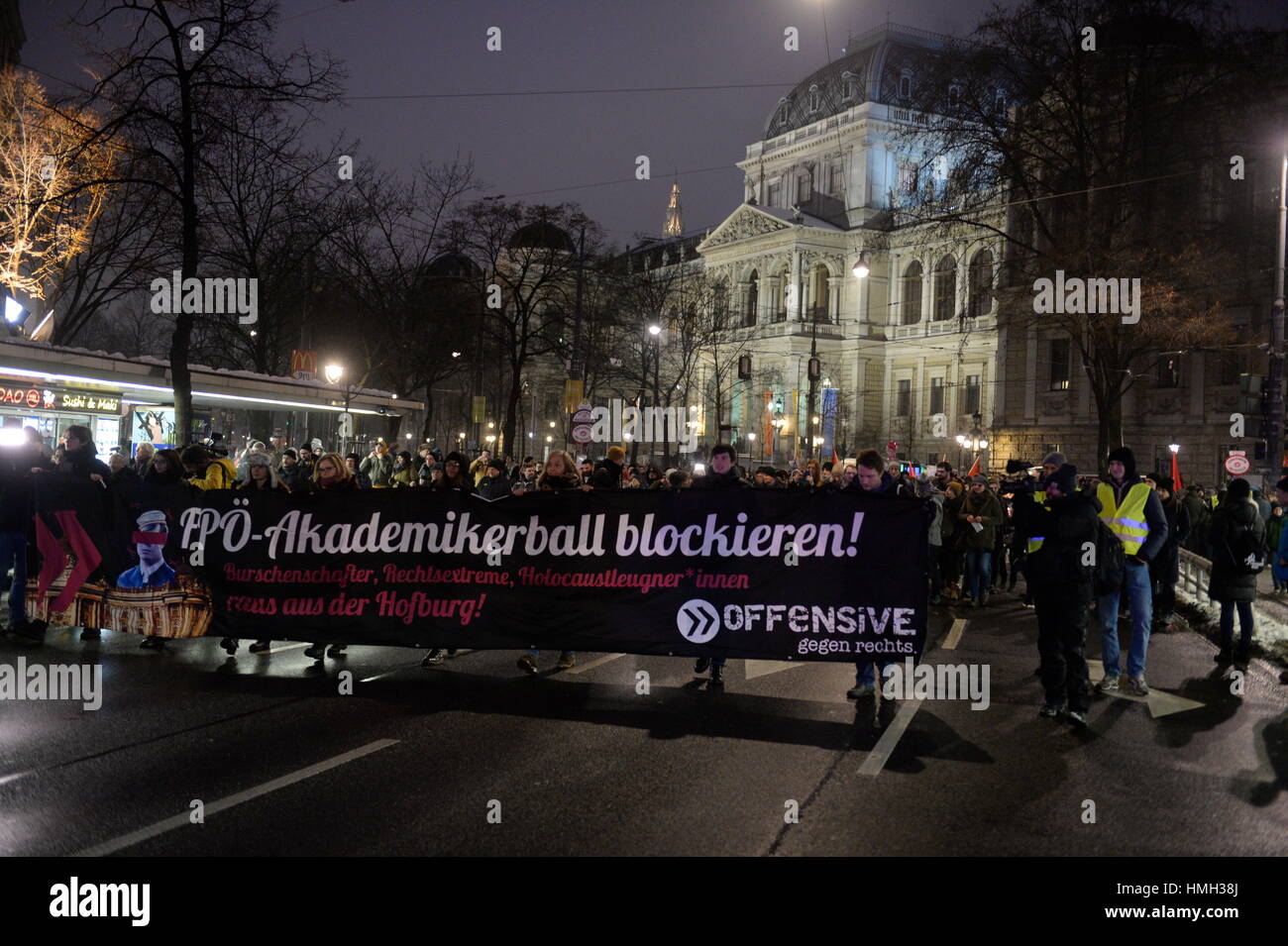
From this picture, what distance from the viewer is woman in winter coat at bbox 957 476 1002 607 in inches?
611

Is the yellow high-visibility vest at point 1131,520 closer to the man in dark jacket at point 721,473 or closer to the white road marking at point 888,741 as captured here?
the white road marking at point 888,741

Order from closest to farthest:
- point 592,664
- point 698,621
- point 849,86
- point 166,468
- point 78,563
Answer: point 698,621, point 592,664, point 78,563, point 166,468, point 849,86

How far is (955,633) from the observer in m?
13.0

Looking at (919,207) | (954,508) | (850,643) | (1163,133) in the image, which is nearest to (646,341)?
(919,207)

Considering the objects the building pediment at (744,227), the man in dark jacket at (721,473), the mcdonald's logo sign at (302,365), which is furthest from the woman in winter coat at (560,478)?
the building pediment at (744,227)

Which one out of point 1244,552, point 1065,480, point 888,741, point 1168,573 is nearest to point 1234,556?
point 1244,552

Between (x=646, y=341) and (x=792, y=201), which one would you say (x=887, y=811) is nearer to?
(x=646, y=341)

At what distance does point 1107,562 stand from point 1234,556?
321 centimetres

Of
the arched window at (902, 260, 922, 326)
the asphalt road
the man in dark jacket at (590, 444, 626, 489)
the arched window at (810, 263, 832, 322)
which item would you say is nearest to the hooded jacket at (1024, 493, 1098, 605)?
the asphalt road

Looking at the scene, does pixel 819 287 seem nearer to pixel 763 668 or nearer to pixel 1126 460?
pixel 1126 460

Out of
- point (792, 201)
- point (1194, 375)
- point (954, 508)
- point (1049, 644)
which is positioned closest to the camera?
point (1049, 644)
